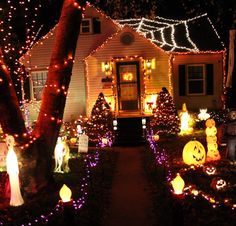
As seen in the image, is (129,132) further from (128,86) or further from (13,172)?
(13,172)

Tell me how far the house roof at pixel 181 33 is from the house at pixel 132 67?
47mm

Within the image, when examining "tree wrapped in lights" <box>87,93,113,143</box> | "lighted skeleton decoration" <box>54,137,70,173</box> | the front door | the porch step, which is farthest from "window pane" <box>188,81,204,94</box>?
"lighted skeleton decoration" <box>54,137,70,173</box>

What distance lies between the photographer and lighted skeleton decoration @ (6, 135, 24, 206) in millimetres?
8328

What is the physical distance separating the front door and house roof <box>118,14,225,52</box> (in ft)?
6.18

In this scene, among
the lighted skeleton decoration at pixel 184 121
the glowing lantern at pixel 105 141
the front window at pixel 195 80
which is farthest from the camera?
the front window at pixel 195 80

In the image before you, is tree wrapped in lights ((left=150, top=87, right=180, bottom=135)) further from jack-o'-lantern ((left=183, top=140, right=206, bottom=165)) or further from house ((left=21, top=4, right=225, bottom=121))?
jack-o'-lantern ((left=183, top=140, right=206, bottom=165))

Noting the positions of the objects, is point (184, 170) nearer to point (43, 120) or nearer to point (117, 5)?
point (43, 120)

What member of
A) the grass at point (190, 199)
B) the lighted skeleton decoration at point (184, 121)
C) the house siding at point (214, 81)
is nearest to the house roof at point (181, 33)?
the house siding at point (214, 81)

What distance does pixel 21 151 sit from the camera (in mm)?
8734

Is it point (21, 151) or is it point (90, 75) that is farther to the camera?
point (90, 75)

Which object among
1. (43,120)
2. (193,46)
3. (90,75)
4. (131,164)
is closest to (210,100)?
(193,46)

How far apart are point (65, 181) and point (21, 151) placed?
1807 mm

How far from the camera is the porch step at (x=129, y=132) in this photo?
15.7 m

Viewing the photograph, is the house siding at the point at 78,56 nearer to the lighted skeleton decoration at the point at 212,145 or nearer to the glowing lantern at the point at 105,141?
the glowing lantern at the point at 105,141
